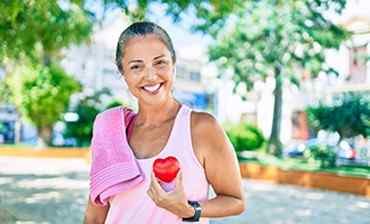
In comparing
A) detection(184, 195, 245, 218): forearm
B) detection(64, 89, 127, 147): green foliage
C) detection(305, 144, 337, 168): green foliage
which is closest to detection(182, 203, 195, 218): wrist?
detection(184, 195, 245, 218): forearm

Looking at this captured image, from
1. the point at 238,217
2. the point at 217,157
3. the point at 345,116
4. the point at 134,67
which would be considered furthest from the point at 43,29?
the point at 345,116

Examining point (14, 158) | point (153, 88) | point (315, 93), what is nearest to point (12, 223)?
point (153, 88)

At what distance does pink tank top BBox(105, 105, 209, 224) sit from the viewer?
1.38 m

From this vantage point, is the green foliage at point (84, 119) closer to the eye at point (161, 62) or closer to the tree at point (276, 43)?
the tree at point (276, 43)

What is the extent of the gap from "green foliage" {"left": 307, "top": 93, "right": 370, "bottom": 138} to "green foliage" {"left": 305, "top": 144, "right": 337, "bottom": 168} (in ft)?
2.00

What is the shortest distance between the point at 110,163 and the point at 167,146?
15 cm

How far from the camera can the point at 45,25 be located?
30.5 ft

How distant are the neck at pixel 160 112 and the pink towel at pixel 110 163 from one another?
64mm

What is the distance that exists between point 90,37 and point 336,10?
9105 millimetres

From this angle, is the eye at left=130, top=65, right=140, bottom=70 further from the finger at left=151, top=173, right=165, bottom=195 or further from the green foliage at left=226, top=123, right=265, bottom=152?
the green foliage at left=226, top=123, right=265, bottom=152

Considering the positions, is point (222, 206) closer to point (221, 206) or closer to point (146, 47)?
point (221, 206)

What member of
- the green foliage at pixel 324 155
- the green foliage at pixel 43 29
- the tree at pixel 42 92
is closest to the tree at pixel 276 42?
the green foliage at pixel 324 155

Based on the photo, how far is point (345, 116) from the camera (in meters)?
15.9

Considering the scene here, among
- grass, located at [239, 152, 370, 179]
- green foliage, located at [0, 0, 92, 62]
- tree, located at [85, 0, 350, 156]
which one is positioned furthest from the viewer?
tree, located at [85, 0, 350, 156]
